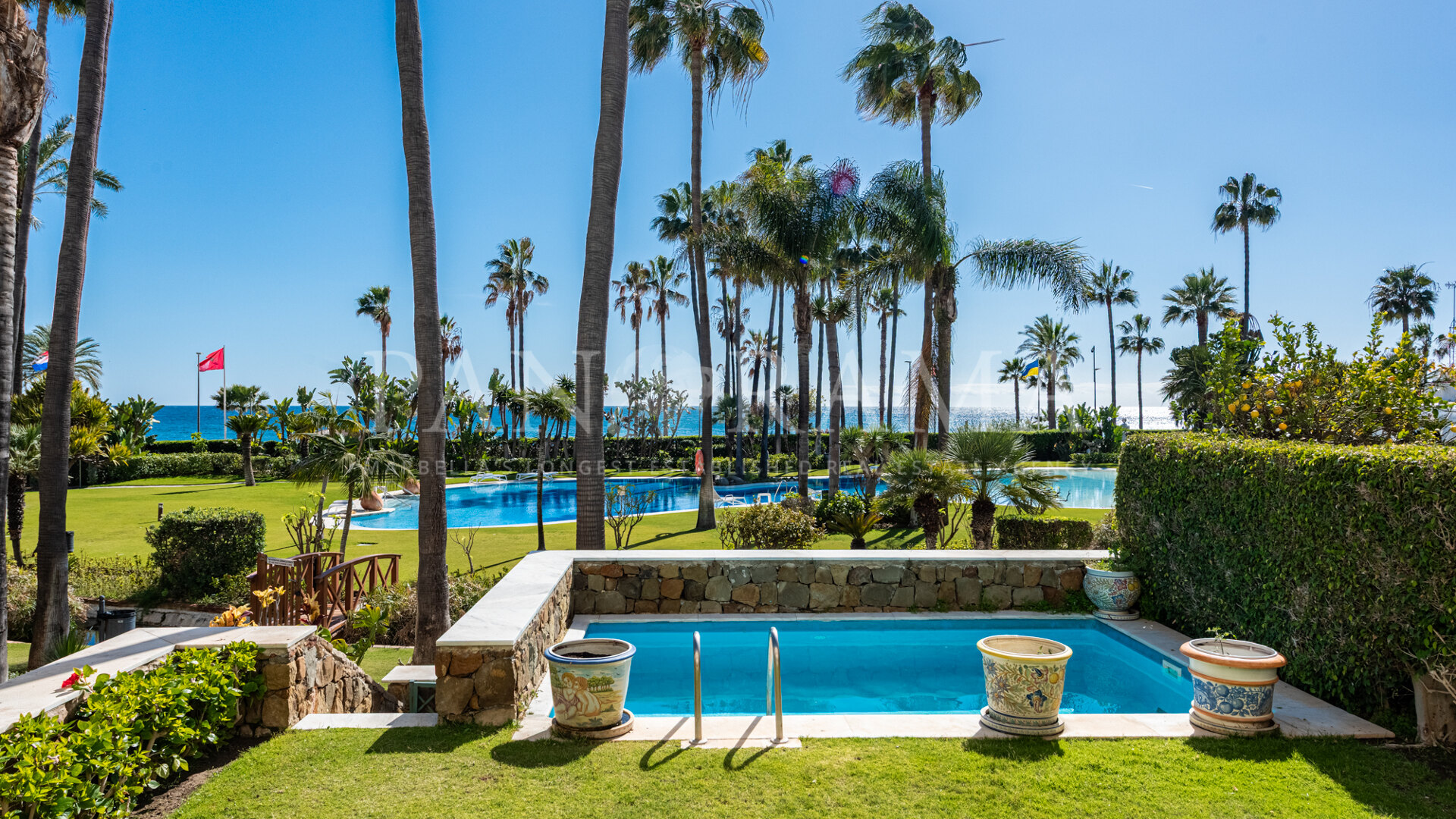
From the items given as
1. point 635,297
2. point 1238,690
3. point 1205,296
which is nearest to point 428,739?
point 1238,690

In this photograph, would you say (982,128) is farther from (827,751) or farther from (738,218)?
(827,751)

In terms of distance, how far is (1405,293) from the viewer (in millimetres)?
41719

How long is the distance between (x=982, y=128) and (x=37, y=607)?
71.6 ft

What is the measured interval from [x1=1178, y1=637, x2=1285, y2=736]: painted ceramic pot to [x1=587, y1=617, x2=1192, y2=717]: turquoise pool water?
1.19 m

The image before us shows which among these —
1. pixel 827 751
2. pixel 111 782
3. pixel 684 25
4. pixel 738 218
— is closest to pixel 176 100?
pixel 684 25

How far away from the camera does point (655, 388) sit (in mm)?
47719

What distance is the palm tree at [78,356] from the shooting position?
742 inches

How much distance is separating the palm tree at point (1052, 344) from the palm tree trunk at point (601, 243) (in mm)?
51767

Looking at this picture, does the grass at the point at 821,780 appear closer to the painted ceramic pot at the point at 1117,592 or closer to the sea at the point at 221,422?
the painted ceramic pot at the point at 1117,592

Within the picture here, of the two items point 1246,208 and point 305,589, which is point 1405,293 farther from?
point 305,589

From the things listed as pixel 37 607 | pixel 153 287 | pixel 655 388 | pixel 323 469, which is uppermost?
pixel 153 287

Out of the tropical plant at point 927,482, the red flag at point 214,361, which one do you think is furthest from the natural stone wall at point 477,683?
the red flag at point 214,361

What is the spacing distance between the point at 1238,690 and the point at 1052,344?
56078mm

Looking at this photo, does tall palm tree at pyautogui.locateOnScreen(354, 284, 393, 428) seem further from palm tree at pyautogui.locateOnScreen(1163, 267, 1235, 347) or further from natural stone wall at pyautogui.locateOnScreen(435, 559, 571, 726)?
palm tree at pyautogui.locateOnScreen(1163, 267, 1235, 347)
